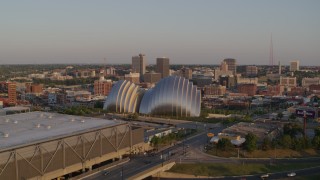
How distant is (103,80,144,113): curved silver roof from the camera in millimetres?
70062

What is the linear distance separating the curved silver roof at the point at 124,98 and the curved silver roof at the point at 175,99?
4717 millimetres

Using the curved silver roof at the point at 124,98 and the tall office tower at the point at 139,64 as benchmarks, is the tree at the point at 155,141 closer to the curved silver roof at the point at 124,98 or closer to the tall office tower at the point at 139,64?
the curved silver roof at the point at 124,98

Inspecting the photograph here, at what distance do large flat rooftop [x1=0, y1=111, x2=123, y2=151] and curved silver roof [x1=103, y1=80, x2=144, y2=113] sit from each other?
27.0 meters

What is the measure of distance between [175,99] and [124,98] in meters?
10.6

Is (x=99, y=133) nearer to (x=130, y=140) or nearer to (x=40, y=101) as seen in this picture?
(x=130, y=140)

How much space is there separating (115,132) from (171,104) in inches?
1110

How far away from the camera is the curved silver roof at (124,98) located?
70.1 m

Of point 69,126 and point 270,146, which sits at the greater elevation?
point 69,126

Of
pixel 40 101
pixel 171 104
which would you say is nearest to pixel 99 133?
pixel 171 104

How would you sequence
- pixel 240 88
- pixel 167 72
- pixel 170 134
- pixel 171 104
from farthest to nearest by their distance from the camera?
pixel 167 72 → pixel 240 88 → pixel 171 104 → pixel 170 134

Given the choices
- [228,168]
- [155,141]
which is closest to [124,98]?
[155,141]

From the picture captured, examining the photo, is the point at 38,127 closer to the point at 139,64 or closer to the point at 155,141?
the point at 155,141

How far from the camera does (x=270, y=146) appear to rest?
4253cm

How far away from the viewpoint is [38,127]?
117ft
